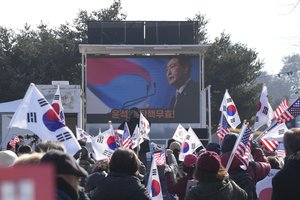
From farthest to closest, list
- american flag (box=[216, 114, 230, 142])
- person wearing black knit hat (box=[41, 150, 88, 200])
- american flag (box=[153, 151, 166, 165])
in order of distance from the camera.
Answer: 1. american flag (box=[216, 114, 230, 142])
2. american flag (box=[153, 151, 166, 165])
3. person wearing black knit hat (box=[41, 150, 88, 200])

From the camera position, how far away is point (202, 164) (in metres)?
5.46

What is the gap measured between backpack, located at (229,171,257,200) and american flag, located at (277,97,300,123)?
206 inches

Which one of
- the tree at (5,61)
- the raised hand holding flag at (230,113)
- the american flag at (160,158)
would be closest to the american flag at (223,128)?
the raised hand holding flag at (230,113)

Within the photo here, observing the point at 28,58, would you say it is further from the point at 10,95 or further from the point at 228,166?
the point at 228,166

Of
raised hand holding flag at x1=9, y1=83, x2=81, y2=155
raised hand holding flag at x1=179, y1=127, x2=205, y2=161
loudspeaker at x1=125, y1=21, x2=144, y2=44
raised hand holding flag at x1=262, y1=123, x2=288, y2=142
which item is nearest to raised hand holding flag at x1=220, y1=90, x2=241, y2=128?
raised hand holding flag at x1=179, y1=127, x2=205, y2=161

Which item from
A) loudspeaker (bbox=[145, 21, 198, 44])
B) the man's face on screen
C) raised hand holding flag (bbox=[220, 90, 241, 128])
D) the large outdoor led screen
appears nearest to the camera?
raised hand holding flag (bbox=[220, 90, 241, 128])

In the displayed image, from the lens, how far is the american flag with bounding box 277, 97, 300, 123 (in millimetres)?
11994

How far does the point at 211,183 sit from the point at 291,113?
700cm

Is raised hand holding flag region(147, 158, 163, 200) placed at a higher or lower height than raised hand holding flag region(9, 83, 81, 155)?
lower

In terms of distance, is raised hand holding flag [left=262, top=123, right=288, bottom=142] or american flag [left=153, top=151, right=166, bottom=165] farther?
american flag [left=153, top=151, right=166, bottom=165]

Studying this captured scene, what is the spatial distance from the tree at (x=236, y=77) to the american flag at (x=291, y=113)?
3426cm

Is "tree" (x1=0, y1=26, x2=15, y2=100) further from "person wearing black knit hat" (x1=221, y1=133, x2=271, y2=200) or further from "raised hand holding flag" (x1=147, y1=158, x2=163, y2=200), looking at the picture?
"person wearing black knit hat" (x1=221, y1=133, x2=271, y2=200)

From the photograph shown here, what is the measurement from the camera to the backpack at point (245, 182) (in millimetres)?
6770

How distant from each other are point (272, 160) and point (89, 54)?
26.4m
